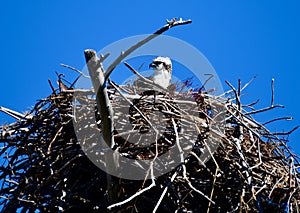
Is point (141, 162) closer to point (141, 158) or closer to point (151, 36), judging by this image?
point (141, 158)

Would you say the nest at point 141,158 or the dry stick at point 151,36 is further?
the nest at point 141,158

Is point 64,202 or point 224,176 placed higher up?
point 224,176

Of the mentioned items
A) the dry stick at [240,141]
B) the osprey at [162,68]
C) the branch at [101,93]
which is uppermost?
the osprey at [162,68]

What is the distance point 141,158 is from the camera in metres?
2.99

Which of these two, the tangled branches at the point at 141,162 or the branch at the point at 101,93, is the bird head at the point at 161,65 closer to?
the tangled branches at the point at 141,162

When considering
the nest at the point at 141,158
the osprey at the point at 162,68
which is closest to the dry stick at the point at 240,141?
the nest at the point at 141,158

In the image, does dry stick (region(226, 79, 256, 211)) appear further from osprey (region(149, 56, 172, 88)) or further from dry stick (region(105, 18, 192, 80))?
osprey (region(149, 56, 172, 88))

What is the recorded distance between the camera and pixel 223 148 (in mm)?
3074

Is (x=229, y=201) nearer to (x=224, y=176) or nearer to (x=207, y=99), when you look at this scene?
(x=224, y=176)

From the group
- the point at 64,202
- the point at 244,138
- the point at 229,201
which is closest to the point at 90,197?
the point at 64,202

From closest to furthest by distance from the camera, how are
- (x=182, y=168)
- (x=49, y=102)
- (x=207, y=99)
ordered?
(x=182, y=168)
(x=49, y=102)
(x=207, y=99)

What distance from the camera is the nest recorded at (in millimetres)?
2908

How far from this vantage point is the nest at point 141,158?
291 cm

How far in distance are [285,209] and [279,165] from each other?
0.38 meters
